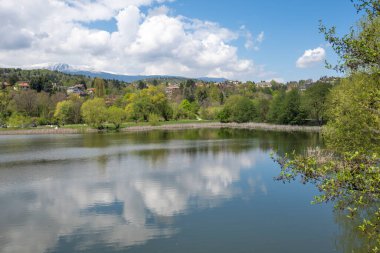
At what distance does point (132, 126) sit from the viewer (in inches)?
3337

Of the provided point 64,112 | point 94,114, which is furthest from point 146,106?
point 64,112

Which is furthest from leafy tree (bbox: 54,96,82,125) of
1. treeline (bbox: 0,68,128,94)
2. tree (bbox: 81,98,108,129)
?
treeline (bbox: 0,68,128,94)

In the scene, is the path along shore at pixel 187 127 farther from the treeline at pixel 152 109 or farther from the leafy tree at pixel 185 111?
the leafy tree at pixel 185 111

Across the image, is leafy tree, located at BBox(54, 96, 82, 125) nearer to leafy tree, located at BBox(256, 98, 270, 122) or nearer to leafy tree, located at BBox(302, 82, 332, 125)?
leafy tree, located at BBox(256, 98, 270, 122)

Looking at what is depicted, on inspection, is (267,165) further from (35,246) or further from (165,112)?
(165,112)

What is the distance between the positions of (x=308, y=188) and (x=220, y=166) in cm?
994

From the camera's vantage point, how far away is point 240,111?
305 ft

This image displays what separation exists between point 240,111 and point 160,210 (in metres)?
76.3

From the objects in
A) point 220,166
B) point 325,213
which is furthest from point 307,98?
point 325,213

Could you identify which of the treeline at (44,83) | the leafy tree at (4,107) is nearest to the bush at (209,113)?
the treeline at (44,83)

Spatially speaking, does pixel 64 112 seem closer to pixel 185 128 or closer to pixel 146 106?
pixel 146 106

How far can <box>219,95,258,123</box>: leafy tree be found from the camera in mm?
92188

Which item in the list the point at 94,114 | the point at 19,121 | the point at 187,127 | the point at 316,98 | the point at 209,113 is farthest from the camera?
the point at 209,113

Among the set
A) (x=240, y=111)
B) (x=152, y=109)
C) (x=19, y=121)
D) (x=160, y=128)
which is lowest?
(x=160, y=128)
